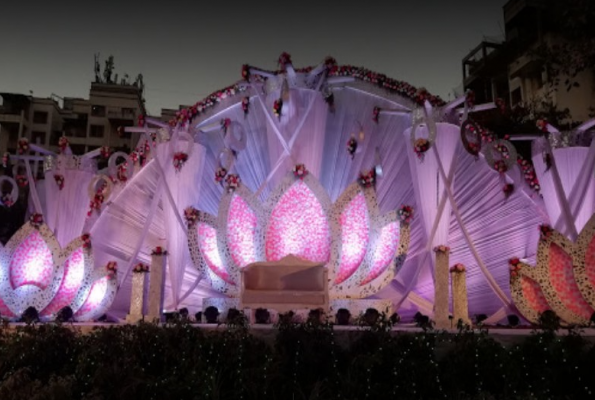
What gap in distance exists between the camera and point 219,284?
625 centimetres

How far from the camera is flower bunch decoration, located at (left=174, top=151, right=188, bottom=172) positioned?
6.18 m

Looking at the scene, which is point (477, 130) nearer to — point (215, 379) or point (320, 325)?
point (320, 325)

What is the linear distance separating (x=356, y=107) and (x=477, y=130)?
5.66 feet

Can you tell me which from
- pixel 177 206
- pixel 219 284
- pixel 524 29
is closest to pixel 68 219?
pixel 177 206

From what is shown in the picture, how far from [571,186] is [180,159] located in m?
3.92

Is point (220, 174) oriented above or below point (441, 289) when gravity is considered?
above

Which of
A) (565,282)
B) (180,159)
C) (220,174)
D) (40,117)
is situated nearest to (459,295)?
(565,282)

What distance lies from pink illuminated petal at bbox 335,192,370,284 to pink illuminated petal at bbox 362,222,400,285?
140mm

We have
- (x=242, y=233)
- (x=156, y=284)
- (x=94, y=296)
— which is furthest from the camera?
(x=94, y=296)

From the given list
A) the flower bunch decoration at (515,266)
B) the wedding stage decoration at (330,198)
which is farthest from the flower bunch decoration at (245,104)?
the flower bunch decoration at (515,266)

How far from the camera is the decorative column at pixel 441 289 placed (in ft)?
16.5

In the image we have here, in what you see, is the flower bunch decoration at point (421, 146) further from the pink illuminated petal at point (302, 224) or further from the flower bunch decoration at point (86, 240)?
the flower bunch decoration at point (86, 240)

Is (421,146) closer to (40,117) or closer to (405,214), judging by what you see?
(405,214)

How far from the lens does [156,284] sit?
5625 mm
